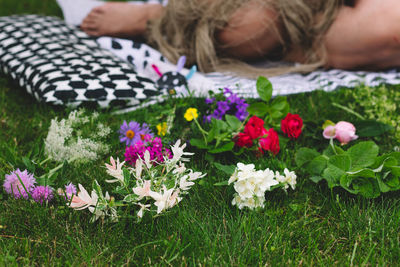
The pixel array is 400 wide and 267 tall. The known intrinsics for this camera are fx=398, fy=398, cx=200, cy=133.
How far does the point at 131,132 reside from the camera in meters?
1.50

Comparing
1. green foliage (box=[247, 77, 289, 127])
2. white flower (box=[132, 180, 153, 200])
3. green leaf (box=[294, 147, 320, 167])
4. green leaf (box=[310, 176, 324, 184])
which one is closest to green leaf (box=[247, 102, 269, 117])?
green foliage (box=[247, 77, 289, 127])

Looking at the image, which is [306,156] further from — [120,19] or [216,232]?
[120,19]

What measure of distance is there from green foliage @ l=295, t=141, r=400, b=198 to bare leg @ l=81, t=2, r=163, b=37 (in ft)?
5.18

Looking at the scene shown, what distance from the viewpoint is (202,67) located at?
225 cm

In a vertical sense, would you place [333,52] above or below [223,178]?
above

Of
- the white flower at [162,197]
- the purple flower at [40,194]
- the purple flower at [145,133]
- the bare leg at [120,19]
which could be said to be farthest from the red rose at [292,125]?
the bare leg at [120,19]

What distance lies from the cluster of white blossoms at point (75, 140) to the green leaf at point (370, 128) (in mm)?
989

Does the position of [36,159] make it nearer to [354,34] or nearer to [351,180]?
[351,180]

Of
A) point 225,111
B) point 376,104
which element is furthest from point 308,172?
point 376,104

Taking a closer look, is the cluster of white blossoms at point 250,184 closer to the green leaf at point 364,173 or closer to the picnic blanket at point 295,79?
the green leaf at point 364,173

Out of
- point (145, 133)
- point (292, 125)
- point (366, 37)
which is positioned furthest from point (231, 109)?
point (366, 37)

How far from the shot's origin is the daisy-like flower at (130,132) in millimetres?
1488

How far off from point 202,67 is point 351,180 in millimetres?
1240

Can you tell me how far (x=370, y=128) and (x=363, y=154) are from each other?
1.14 feet
